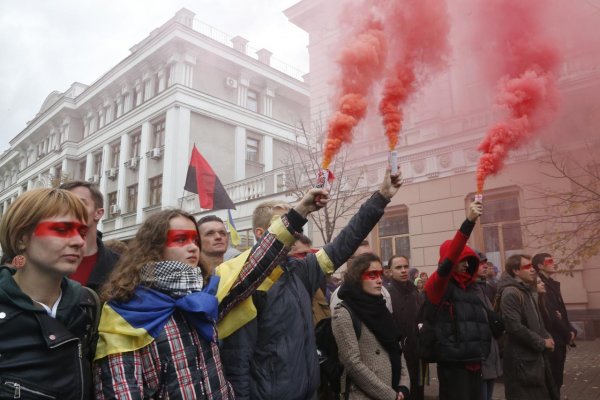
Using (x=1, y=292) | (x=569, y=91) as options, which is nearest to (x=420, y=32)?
(x=1, y=292)

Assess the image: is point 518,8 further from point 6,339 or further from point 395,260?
point 6,339

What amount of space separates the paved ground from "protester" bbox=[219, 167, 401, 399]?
16.3 ft

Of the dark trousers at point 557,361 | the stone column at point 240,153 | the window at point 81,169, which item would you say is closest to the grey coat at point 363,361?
the dark trousers at point 557,361

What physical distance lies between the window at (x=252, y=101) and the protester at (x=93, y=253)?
24.1 metres

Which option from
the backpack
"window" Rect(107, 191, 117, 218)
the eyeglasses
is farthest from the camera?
"window" Rect(107, 191, 117, 218)

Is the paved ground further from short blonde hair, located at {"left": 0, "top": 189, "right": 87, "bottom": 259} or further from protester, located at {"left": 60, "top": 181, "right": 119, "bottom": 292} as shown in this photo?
short blonde hair, located at {"left": 0, "top": 189, "right": 87, "bottom": 259}

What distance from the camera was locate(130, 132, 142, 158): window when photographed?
86.3 feet

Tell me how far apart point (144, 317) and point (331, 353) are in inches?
82.8

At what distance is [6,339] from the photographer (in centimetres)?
175

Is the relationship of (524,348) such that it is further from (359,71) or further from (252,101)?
(252,101)

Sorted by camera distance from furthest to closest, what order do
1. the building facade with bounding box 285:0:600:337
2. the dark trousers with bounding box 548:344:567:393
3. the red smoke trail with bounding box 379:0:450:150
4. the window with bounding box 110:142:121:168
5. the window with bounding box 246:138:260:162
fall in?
the window with bounding box 110:142:121:168 → the window with bounding box 246:138:260:162 → the building facade with bounding box 285:0:600:337 → the dark trousers with bounding box 548:344:567:393 → the red smoke trail with bounding box 379:0:450:150

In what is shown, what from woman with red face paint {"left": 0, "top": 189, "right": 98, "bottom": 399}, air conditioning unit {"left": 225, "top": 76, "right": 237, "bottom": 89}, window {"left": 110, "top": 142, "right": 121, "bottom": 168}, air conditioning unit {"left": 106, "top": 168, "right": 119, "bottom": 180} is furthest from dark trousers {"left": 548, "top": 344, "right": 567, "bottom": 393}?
window {"left": 110, "top": 142, "right": 121, "bottom": 168}

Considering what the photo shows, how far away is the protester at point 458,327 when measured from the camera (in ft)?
13.5

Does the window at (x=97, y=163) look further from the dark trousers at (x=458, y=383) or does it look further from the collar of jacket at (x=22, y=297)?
the collar of jacket at (x=22, y=297)
